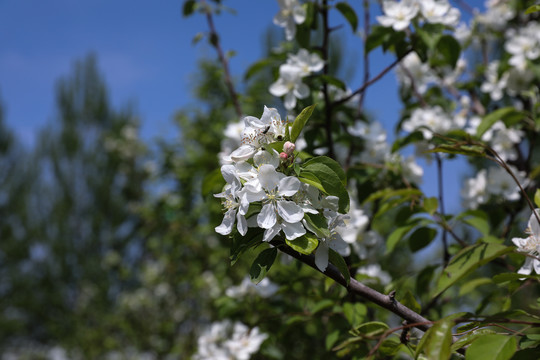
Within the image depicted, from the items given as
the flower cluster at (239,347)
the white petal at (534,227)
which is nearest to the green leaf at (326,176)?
the white petal at (534,227)

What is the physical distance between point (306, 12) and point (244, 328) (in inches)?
43.3

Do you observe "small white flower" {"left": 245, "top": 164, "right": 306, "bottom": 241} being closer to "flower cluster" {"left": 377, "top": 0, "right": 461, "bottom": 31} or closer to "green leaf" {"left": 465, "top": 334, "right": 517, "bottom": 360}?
"green leaf" {"left": 465, "top": 334, "right": 517, "bottom": 360}

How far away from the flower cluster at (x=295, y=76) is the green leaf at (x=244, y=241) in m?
0.67

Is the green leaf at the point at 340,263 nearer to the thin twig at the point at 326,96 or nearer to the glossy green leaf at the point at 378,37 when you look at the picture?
the thin twig at the point at 326,96

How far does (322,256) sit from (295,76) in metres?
0.75

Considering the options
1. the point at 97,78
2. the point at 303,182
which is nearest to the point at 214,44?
the point at 303,182

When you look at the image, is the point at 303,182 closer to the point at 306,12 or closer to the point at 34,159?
the point at 306,12

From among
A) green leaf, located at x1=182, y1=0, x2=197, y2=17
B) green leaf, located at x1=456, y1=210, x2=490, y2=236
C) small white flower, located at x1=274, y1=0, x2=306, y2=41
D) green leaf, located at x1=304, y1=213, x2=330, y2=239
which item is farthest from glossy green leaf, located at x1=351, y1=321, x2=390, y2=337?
green leaf, located at x1=182, y1=0, x2=197, y2=17

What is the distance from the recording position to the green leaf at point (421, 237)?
3.95 ft

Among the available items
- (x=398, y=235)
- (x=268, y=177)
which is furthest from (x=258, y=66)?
(x=268, y=177)

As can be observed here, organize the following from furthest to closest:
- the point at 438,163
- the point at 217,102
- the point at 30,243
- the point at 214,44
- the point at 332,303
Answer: the point at 30,243, the point at 217,102, the point at 214,44, the point at 438,163, the point at 332,303

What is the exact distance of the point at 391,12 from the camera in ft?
4.47

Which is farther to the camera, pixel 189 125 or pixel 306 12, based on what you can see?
pixel 189 125

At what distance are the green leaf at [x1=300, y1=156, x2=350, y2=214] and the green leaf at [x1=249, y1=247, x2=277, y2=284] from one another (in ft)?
0.41
